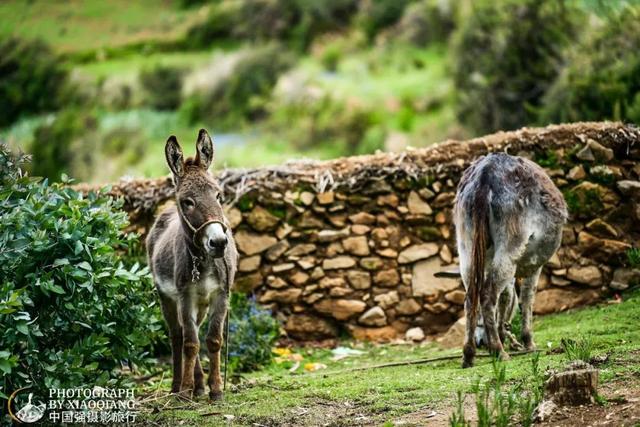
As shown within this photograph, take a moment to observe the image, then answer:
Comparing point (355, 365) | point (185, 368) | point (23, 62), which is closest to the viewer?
point (185, 368)

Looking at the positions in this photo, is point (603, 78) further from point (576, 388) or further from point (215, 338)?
point (576, 388)

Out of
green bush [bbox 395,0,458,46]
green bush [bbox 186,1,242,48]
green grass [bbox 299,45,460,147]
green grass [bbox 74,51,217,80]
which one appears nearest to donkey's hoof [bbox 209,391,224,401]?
green grass [bbox 299,45,460,147]

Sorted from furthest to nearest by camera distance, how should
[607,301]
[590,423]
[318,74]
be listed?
[318,74], [607,301], [590,423]

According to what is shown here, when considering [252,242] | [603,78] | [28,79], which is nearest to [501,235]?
[252,242]

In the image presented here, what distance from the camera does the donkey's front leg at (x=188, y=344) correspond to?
693 cm

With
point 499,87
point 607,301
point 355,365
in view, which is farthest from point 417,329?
point 499,87

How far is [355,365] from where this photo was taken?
30.2 ft

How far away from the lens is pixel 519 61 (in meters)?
22.8

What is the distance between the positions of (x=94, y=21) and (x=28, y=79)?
3.81m

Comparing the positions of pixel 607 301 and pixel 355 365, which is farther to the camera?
pixel 607 301

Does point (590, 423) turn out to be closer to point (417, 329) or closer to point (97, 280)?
point (97, 280)

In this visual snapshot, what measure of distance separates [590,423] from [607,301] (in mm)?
5453

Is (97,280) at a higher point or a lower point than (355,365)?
higher

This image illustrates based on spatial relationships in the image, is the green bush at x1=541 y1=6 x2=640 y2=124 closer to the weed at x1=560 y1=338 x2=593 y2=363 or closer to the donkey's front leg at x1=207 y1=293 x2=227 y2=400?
the weed at x1=560 y1=338 x2=593 y2=363
